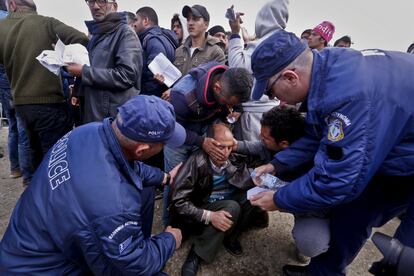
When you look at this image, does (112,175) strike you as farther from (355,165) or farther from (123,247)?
(355,165)

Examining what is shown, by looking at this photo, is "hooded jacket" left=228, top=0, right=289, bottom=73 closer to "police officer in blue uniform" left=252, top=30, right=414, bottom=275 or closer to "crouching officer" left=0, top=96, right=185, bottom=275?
"police officer in blue uniform" left=252, top=30, right=414, bottom=275

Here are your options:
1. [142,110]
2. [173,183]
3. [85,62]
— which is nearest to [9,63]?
[85,62]

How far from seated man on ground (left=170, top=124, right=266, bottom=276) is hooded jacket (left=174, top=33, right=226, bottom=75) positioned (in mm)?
1127

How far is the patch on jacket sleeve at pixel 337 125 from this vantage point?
1303 millimetres

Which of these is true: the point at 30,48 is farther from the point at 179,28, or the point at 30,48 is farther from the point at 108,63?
the point at 179,28

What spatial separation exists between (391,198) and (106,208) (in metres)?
1.67

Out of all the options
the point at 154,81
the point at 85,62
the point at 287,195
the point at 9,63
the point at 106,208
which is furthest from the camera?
the point at 154,81

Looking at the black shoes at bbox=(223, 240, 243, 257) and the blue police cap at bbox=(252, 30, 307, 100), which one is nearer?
the blue police cap at bbox=(252, 30, 307, 100)

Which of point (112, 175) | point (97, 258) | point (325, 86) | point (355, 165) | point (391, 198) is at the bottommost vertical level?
point (97, 258)

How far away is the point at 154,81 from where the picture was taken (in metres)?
3.25

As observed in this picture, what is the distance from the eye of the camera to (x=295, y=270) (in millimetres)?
2146

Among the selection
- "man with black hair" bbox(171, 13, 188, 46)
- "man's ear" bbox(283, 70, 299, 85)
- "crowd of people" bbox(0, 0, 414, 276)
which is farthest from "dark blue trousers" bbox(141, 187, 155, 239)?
"man with black hair" bbox(171, 13, 188, 46)

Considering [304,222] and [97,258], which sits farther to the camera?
[304,222]

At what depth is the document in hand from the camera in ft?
9.68
